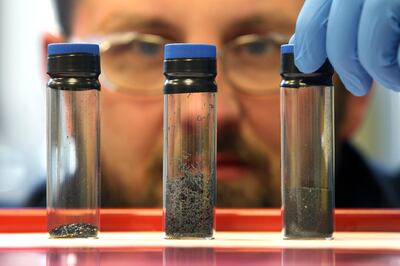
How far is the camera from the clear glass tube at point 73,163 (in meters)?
1.20

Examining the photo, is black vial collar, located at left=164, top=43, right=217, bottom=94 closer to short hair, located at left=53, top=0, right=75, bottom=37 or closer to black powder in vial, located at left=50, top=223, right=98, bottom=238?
black powder in vial, located at left=50, top=223, right=98, bottom=238

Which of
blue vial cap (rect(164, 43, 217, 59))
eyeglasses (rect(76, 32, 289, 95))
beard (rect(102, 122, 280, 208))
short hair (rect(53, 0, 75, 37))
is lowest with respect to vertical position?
beard (rect(102, 122, 280, 208))

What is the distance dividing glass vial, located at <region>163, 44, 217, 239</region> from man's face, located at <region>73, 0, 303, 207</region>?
1.46 m

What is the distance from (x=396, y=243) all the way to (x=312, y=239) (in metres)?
0.12

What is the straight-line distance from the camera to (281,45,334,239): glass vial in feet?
3.87

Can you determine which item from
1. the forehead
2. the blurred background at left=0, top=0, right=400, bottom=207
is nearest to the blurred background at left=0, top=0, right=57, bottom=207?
the blurred background at left=0, top=0, right=400, bottom=207

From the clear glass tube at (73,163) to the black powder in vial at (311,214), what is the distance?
0.31 metres

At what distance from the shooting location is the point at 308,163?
3.90ft

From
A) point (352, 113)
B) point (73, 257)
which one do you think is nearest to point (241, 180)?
point (352, 113)

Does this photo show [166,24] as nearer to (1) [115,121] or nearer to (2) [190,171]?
(1) [115,121]

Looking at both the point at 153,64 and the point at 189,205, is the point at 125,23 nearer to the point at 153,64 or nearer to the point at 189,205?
the point at 153,64

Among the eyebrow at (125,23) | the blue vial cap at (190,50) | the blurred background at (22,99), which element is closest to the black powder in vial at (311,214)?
the blue vial cap at (190,50)

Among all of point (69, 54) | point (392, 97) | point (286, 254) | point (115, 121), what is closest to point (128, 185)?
point (115, 121)

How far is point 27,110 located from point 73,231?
160cm
